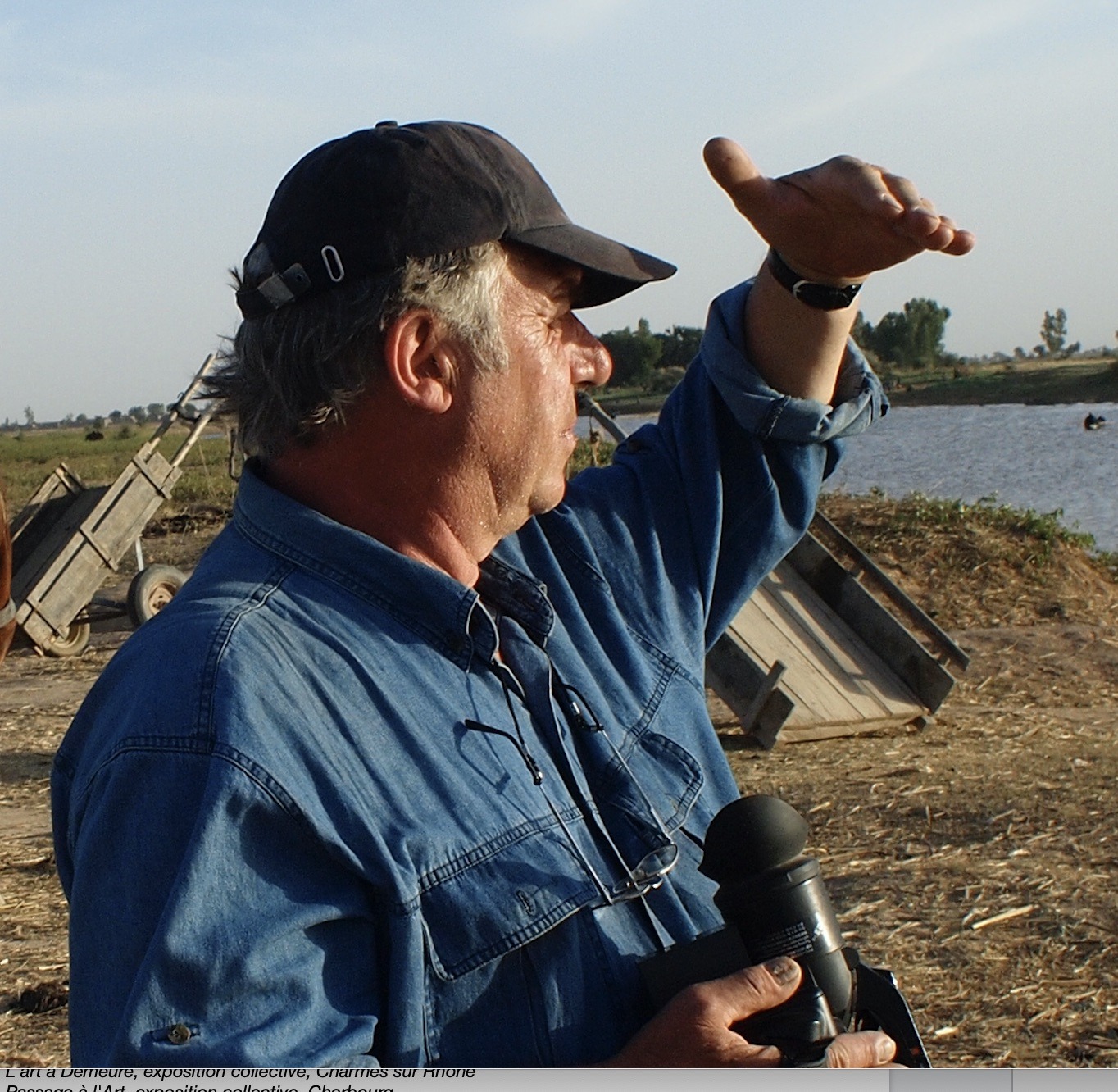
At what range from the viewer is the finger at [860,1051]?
157 cm

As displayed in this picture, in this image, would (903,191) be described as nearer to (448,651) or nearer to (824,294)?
(824,294)

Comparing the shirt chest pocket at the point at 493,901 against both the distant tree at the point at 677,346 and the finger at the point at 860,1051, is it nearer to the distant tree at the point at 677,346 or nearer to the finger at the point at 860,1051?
the finger at the point at 860,1051

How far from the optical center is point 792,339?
2.16m

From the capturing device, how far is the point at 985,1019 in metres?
3.38

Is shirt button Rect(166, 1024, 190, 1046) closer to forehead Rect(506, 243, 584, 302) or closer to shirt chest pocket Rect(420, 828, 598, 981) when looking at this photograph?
shirt chest pocket Rect(420, 828, 598, 981)

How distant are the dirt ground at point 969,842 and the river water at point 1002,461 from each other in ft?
8.01

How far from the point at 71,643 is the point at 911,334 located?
11.1 m

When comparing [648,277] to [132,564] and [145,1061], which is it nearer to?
[145,1061]

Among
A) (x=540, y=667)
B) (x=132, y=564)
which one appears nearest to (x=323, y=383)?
(x=540, y=667)

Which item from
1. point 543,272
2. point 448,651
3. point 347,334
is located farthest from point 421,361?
point 448,651

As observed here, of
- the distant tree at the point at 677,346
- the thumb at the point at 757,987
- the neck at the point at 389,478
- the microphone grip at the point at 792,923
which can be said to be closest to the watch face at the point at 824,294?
the neck at the point at 389,478

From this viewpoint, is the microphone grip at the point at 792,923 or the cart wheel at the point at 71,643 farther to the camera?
the cart wheel at the point at 71,643

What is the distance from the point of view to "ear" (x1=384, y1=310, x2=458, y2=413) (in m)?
1.81

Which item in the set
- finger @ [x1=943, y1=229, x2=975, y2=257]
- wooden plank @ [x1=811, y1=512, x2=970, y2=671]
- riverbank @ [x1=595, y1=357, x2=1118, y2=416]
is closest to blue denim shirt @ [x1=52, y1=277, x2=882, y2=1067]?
finger @ [x1=943, y1=229, x2=975, y2=257]
